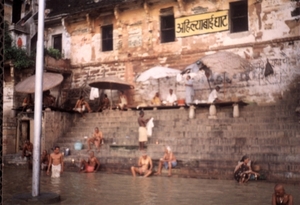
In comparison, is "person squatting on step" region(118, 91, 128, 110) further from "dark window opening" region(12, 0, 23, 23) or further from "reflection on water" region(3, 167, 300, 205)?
"dark window opening" region(12, 0, 23, 23)

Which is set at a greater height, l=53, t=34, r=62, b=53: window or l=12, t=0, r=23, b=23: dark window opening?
l=12, t=0, r=23, b=23: dark window opening

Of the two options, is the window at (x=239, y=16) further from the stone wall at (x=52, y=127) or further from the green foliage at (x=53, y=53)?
the green foliage at (x=53, y=53)

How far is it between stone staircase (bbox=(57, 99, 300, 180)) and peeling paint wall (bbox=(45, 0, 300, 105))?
1712 millimetres

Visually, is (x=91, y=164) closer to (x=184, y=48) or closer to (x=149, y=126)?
(x=149, y=126)

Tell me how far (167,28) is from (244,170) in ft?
33.4

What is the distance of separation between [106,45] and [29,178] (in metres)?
10.6

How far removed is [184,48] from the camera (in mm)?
17453

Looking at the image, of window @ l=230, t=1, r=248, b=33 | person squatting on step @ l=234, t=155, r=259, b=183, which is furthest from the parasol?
person squatting on step @ l=234, t=155, r=259, b=183

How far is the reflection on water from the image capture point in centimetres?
759

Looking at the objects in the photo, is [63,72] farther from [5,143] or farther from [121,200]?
[121,200]

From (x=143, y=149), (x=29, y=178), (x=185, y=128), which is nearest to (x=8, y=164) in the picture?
(x=29, y=178)

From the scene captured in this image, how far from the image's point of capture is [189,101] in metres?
16.5

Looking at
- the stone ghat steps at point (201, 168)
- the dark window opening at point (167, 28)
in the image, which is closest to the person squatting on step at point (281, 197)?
the stone ghat steps at point (201, 168)

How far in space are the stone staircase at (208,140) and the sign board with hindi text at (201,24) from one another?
426cm
